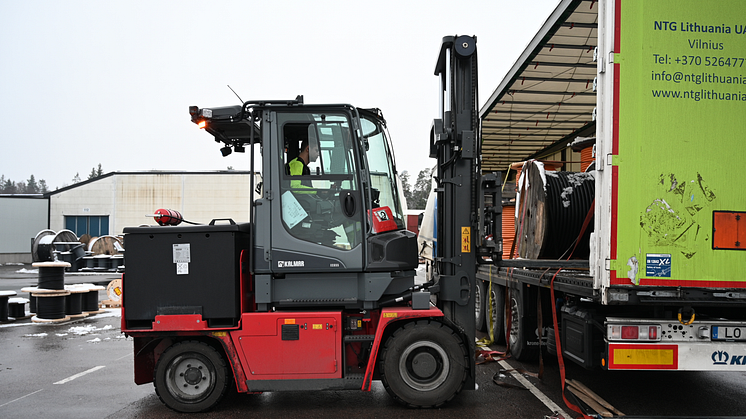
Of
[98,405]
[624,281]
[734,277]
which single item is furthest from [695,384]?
[98,405]

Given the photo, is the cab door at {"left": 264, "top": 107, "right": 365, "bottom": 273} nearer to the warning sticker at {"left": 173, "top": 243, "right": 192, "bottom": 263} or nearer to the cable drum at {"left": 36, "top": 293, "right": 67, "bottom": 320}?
the warning sticker at {"left": 173, "top": 243, "right": 192, "bottom": 263}

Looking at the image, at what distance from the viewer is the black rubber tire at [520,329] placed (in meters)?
6.34

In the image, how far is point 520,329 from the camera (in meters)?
6.40

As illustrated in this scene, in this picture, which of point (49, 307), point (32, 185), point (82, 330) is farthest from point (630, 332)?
point (32, 185)

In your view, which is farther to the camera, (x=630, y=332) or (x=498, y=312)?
(x=498, y=312)

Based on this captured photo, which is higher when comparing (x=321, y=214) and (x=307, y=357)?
(x=321, y=214)

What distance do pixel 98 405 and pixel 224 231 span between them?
2255mm

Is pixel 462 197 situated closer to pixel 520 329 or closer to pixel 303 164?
pixel 303 164

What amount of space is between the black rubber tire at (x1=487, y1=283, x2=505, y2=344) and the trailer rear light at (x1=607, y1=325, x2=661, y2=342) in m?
3.29

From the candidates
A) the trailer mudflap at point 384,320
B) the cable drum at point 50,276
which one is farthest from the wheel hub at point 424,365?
the cable drum at point 50,276

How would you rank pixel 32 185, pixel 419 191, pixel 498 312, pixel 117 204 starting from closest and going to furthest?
1. pixel 498 312
2. pixel 117 204
3. pixel 419 191
4. pixel 32 185

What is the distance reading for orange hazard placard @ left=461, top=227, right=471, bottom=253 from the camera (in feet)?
17.4

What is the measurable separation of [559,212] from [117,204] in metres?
35.7

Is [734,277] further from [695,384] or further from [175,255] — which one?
[175,255]
